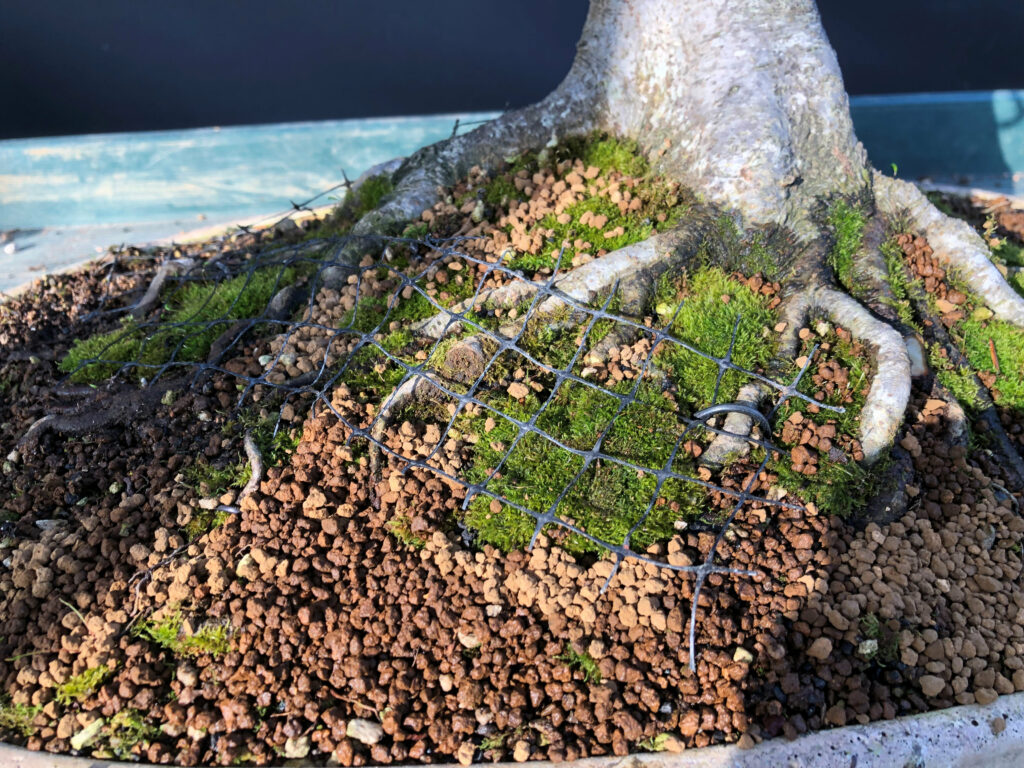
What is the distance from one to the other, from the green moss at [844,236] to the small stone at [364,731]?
274cm

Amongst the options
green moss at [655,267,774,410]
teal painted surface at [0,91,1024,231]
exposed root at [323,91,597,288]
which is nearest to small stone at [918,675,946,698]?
green moss at [655,267,774,410]

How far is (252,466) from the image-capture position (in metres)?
2.71

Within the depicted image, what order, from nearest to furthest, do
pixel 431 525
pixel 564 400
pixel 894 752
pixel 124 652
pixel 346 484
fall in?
pixel 894 752
pixel 124 652
pixel 431 525
pixel 346 484
pixel 564 400

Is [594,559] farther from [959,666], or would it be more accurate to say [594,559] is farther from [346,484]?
[959,666]

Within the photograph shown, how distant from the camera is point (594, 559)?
7.80ft

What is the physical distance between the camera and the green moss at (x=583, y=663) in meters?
2.11

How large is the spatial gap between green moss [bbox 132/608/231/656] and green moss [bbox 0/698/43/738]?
36 cm

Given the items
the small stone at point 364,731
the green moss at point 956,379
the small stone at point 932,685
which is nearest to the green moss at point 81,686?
the small stone at point 364,731

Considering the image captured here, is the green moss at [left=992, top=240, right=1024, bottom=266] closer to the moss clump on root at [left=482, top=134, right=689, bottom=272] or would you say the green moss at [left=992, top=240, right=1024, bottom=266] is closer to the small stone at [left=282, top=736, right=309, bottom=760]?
the moss clump on root at [left=482, top=134, right=689, bottom=272]

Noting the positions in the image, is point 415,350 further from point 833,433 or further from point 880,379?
point 880,379

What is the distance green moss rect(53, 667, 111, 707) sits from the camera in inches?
87.4

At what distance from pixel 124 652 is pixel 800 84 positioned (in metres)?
3.67

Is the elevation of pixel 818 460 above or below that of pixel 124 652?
above

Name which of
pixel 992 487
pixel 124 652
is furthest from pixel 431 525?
pixel 992 487
